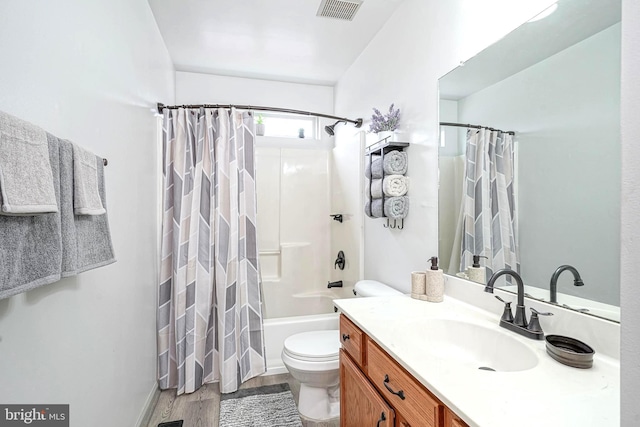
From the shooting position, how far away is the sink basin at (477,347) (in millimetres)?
972

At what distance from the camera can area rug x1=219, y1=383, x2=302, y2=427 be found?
1.83m

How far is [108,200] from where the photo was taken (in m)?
1.34

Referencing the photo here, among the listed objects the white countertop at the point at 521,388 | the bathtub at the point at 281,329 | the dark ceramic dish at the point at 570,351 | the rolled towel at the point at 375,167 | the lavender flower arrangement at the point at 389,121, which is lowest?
the bathtub at the point at 281,329

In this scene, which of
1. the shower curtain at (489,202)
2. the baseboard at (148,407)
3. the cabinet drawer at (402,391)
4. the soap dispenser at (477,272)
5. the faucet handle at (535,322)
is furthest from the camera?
the baseboard at (148,407)

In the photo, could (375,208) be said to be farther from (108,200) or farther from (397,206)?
(108,200)

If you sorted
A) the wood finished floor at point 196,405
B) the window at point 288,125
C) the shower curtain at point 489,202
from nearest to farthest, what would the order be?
the shower curtain at point 489,202 < the wood finished floor at point 196,405 < the window at point 288,125

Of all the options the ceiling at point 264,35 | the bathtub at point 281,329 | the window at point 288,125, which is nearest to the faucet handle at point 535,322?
the bathtub at point 281,329

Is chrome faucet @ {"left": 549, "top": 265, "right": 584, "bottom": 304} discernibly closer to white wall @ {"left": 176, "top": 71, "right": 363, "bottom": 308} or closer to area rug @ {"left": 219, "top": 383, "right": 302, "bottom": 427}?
white wall @ {"left": 176, "top": 71, "right": 363, "bottom": 308}

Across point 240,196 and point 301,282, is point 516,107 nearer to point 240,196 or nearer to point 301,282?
point 240,196

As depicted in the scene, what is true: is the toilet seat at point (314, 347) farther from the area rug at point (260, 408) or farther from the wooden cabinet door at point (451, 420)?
the wooden cabinet door at point (451, 420)

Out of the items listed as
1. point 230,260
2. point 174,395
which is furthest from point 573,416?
point 174,395

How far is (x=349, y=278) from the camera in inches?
104

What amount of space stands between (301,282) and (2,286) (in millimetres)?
2538

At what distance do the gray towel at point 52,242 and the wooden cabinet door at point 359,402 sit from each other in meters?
1.09
